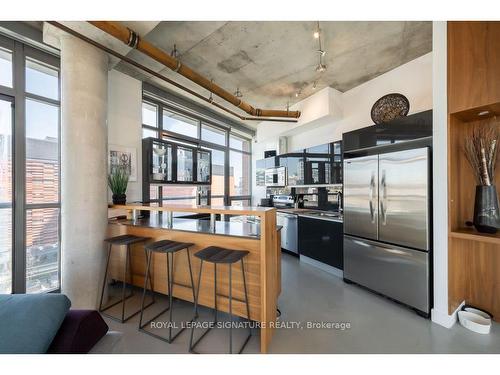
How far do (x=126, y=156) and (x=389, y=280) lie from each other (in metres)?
4.03

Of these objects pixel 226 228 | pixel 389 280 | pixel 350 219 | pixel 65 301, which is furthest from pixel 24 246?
pixel 389 280

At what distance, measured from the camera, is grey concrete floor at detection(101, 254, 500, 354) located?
187 cm

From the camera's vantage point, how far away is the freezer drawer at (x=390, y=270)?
2346 mm

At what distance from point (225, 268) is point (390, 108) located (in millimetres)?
3475

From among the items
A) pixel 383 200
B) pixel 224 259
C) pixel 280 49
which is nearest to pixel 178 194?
pixel 224 259

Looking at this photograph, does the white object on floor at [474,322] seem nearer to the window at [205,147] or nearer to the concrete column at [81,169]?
the concrete column at [81,169]

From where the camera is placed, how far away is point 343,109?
4.11m

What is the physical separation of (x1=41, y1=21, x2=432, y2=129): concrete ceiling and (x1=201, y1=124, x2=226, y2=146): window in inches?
47.3

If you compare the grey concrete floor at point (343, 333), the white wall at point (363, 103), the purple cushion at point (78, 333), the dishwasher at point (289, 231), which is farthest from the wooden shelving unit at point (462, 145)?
the purple cushion at point (78, 333)

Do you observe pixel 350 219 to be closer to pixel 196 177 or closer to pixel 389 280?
pixel 389 280

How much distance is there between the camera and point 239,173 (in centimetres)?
623

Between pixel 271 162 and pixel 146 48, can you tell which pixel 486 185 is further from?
pixel 271 162

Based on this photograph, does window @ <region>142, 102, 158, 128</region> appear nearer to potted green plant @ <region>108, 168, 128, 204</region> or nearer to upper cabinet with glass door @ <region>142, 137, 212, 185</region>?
upper cabinet with glass door @ <region>142, 137, 212, 185</region>

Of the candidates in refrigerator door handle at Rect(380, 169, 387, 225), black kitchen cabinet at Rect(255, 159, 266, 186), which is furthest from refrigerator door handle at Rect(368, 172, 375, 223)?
black kitchen cabinet at Rect(255, 159, 266, 186)
